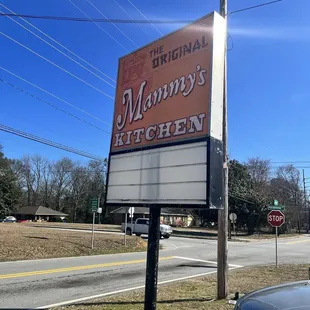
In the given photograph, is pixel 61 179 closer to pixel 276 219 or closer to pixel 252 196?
pixel 252 196

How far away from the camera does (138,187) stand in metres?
6.00

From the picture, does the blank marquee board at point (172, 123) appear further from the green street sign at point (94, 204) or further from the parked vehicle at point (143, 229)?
the parked vehicle at point (143, 229)

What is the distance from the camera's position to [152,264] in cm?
550

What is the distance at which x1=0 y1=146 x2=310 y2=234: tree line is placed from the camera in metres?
54.7

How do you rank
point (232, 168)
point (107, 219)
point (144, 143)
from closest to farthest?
point (144, 143) < point (232, 168) < point (107, 219)

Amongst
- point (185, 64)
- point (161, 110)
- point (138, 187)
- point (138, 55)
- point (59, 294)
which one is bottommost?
point (59, 294)

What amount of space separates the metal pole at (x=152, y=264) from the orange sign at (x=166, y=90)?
1.20 m

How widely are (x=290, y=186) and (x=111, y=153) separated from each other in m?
86.1

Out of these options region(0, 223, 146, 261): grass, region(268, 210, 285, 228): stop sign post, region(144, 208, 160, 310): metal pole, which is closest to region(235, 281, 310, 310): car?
region(144, 208, 160, 310): metal pole

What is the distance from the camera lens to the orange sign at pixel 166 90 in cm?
538

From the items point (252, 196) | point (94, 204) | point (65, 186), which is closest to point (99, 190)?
point (65, 186)

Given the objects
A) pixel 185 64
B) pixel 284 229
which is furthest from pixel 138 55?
pixel 284 229

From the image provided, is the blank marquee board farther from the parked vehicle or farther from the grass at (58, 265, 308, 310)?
the parked vehicle

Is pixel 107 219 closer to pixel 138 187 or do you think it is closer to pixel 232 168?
pixel 232 168
